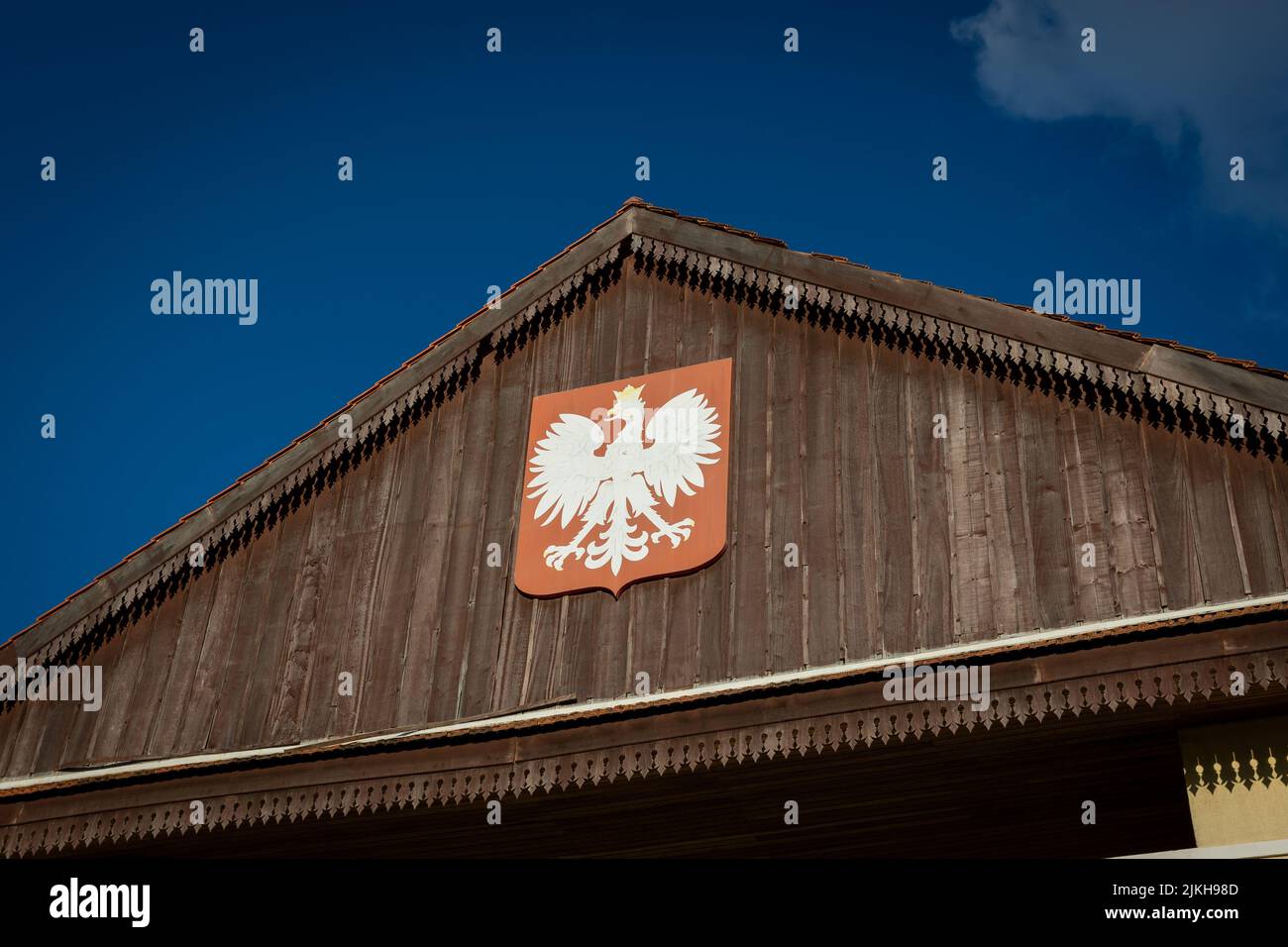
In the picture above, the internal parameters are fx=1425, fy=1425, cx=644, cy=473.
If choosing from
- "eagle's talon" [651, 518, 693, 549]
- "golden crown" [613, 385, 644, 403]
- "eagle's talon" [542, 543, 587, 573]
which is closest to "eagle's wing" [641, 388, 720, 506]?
"eagle's talon" [651, 518, 693, 549]

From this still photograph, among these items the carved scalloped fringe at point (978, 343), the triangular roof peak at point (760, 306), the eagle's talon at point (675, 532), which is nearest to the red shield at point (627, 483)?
the eagle's talon at point (675, 532)

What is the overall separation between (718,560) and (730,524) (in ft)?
1.12

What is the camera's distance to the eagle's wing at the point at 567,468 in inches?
512

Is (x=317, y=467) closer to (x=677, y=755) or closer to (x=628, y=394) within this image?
(x=628, y=394)

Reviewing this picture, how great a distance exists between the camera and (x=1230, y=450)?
1048cm

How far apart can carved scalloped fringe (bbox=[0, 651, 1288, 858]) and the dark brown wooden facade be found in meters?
0.17

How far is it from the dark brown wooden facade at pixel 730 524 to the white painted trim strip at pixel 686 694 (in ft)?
0.29

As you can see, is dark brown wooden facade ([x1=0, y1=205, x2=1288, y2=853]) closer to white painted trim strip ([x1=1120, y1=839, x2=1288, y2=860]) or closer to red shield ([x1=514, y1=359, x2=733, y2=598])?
red shield ([x1=514, y1=359, x2=733, y2=598])

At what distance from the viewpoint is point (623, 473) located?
12930mm

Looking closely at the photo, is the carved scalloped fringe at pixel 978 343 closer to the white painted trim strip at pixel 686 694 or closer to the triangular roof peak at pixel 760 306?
the triangular roof peak at pixel 760 306

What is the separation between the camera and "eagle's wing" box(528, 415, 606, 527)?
42.6ft

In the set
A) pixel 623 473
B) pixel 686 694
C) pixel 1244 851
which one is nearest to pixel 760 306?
pixel 623 473
